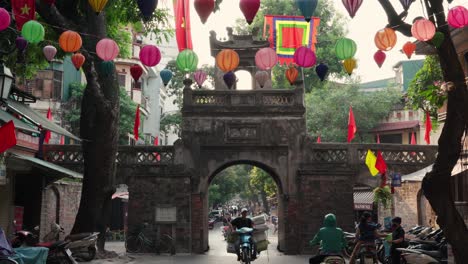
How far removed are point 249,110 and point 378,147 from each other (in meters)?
4.84

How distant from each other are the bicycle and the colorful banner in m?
8.31

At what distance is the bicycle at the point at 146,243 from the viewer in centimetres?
1903

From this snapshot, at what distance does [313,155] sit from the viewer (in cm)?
1992

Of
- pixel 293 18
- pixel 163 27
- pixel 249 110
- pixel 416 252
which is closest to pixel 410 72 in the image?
pixel 293 18

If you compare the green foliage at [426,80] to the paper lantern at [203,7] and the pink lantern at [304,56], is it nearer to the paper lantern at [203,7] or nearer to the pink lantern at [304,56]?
the pink lantern at [304,56]

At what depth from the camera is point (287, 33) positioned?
22078 millimetres

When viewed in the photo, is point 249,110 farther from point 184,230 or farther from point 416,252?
point 416,252

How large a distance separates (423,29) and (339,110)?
28034mm

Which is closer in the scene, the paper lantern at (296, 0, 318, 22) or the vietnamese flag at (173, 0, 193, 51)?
the paper lantern at (296, 0, 318, 22)

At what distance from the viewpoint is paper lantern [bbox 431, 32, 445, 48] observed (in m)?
8.62

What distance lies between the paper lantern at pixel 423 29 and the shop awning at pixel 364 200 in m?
19.3

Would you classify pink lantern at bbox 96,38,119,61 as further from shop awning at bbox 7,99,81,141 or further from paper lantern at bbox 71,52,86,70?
shop awning at bbox 7,99,81,141

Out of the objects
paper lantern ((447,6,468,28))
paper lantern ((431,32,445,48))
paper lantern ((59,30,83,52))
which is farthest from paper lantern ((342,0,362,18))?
paper lantern ((59,30,83,52))

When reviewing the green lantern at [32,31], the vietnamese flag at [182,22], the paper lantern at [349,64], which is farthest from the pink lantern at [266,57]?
the vietnamese flag at [182,22]
